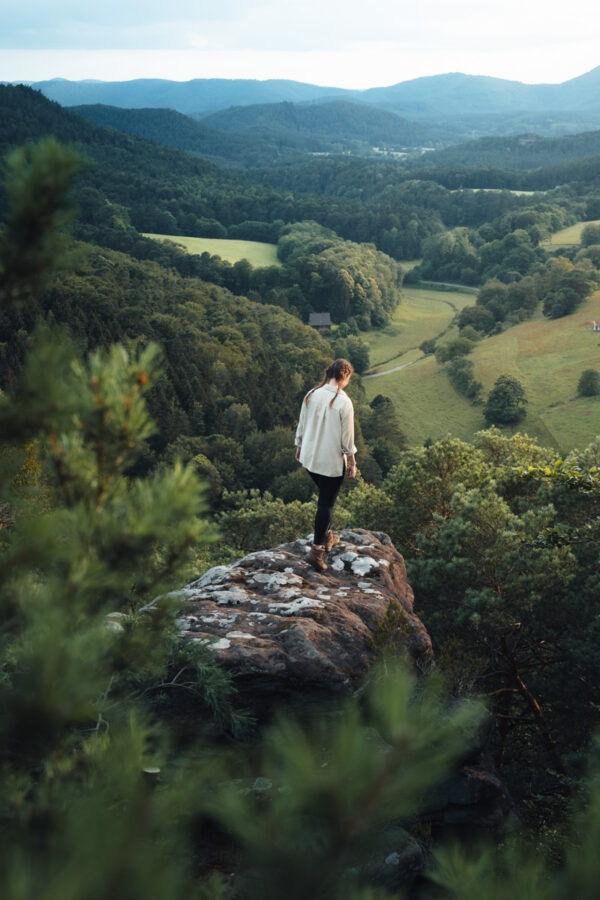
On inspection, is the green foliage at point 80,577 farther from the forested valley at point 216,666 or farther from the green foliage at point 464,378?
the green foliage at point 464,378

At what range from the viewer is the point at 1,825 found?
6.66 ft

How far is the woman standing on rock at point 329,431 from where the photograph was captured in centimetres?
809

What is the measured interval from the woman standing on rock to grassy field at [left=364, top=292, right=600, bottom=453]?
4473 cm

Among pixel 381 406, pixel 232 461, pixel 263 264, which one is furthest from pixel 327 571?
pixel 263 264

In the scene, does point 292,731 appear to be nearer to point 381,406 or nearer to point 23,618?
point 23,618

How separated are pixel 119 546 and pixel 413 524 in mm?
15350

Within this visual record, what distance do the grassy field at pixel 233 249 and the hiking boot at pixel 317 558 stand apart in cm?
12179

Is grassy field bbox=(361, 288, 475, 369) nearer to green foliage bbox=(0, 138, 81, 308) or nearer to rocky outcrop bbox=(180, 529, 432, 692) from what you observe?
rocky outcrop bbox=(180, 529, 432, 692)

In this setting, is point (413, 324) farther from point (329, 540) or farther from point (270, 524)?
point (329, 540)

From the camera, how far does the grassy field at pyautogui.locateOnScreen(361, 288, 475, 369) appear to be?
327 feet

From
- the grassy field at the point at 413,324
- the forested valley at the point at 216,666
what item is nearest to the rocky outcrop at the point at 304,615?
the forested valley at the point at 216,666

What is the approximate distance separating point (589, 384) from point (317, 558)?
54.6 m

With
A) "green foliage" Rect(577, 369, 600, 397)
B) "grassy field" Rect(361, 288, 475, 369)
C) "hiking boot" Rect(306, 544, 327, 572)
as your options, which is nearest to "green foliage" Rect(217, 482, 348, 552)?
"hiking boot" Rect(306, 544, 327, 572)

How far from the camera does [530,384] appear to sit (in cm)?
6259
